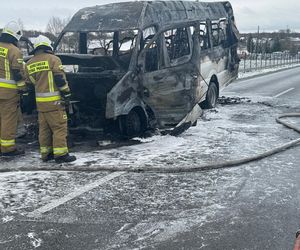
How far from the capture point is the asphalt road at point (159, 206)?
3883mm

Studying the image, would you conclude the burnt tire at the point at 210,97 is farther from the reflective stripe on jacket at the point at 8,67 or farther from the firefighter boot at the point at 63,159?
the reflective stripe on jacket at the point at 8,67

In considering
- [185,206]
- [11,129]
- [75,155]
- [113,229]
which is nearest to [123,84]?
[75,155]

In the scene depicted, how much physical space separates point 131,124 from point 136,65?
0.97m

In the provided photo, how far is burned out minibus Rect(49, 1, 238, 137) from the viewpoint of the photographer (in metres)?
7.39

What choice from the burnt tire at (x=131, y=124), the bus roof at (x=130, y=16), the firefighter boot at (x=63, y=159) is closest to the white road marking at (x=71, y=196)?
the firefighter boot at (x=63, y=159)

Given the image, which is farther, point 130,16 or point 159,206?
point 130,16

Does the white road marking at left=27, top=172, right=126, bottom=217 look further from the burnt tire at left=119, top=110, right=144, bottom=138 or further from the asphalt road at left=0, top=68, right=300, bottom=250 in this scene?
the burnt tire at left=119, top=110, right=144, bottom=138

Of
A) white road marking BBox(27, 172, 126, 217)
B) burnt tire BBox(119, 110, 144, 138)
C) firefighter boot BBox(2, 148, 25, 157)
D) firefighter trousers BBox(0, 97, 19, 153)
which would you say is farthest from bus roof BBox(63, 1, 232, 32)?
white road marking BBox(27, 172, 126, 217)

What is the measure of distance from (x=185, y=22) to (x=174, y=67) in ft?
3.93

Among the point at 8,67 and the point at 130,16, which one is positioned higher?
the point at 130,16

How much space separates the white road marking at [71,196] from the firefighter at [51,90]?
925mm

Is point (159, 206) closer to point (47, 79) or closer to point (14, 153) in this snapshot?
point (47, 79)

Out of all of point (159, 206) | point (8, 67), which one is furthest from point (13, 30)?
point (159, 206)

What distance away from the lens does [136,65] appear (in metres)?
7.42
